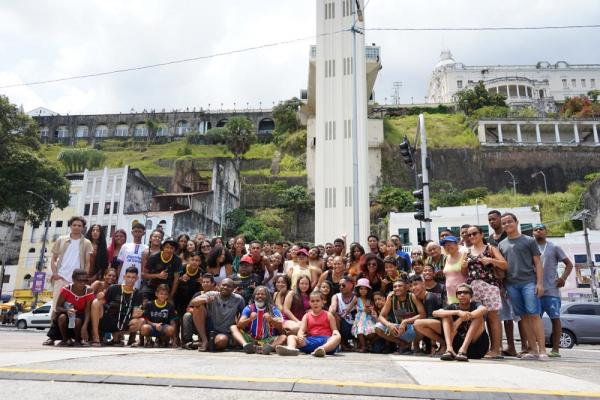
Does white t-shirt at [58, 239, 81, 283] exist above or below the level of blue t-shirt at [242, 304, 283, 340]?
above

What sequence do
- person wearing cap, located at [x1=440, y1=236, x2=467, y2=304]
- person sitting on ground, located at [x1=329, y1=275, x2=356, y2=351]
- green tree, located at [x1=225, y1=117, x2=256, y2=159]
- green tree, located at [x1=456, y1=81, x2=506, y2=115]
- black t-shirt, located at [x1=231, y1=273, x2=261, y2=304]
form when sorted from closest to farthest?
person wearing cap, located at [x1=440, y1=236, x2=467, y2=304] < person sitting on ground, located at [x1=329, y1=275, x2=356, y2=351] < black t-shirt, located at [x1=231, y1=273, x2=261, y2=304] < green tree, located at [x1=225, y1=117, x2=256, y2=159] < green tree, located at [x1=456, y1=81, x2=506, y2=115]

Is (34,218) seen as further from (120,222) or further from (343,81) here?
(343,81)

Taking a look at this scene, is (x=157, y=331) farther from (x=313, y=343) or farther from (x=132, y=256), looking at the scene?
(x=313, y=343)

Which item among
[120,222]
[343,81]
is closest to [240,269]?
[343,81]

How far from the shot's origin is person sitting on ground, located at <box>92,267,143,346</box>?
759 cm

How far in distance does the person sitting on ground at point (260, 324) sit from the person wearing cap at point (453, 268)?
102 inches

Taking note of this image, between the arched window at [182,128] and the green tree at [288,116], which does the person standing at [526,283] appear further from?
the arched window at [182,128]

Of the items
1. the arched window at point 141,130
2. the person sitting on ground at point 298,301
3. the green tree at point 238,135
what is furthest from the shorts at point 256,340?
the arched window at point 141,130

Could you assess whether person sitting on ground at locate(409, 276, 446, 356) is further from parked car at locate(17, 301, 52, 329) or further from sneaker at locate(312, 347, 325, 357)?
parked car at locate(17, 301, 52, 329)

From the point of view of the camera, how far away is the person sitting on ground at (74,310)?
7.29 m

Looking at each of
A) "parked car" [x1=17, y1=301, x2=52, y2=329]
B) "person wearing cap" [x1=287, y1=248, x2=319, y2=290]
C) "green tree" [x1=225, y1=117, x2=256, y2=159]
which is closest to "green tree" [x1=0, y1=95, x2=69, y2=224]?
Answer: "parked car" [x1=17, y1=301, x2=52, y2=329]

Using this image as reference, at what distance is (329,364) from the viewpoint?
4.74 m

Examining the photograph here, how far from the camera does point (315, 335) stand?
6.45 m

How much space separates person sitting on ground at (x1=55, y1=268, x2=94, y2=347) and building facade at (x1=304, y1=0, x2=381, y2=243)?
70.2 feet
